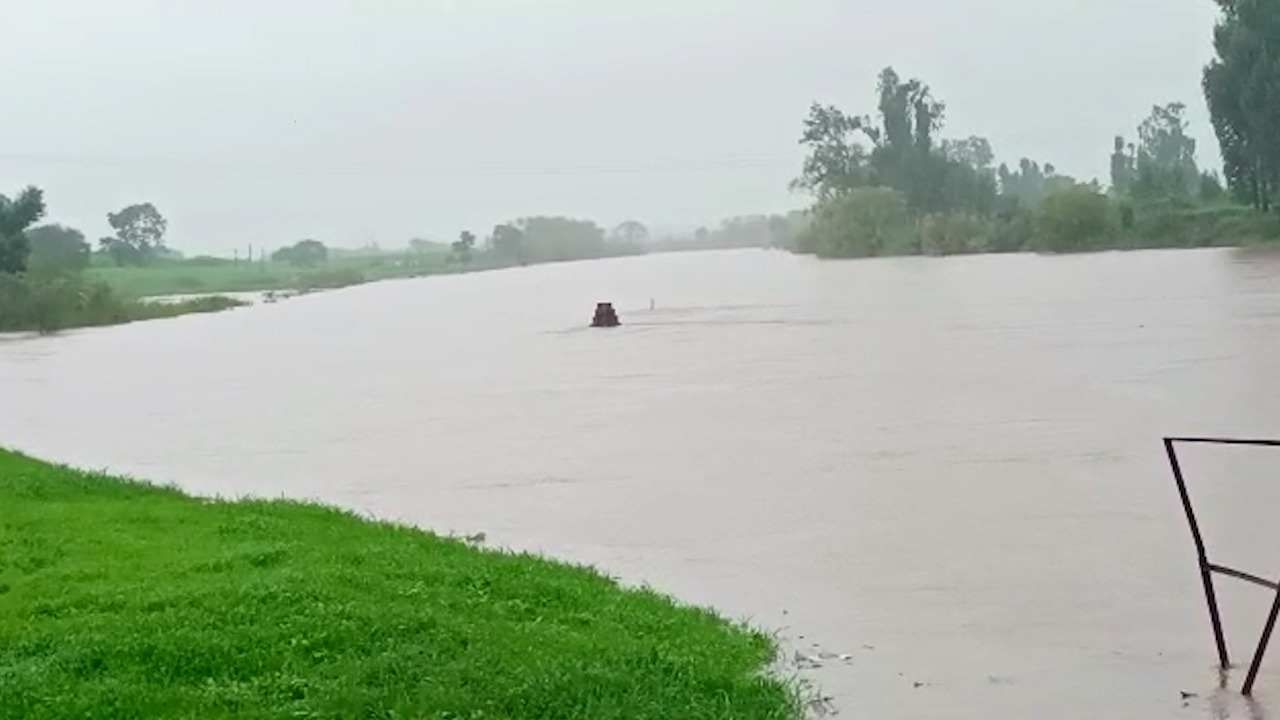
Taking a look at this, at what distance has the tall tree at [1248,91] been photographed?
50.3 metres

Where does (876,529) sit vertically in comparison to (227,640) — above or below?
below

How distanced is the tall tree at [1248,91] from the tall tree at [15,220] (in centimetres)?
3860

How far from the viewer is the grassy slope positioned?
4637 millimetres

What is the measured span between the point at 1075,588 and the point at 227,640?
469 centimetres

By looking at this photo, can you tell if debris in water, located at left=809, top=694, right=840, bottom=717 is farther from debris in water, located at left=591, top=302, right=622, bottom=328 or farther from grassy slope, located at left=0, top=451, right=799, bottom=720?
debris in water, located at left=591, top=302, right=622, bottom=328

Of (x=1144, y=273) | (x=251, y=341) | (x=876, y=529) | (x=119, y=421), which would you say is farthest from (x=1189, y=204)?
(x=876, y=529)

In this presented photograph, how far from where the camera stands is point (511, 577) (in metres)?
6.70

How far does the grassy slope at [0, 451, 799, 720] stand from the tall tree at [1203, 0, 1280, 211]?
160 feet

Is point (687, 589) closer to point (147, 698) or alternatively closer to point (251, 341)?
point (147, 698)

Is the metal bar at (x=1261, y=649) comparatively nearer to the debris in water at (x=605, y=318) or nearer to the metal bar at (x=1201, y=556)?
the metal bar at (x=1201, y=556)

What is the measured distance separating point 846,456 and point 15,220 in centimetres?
3653

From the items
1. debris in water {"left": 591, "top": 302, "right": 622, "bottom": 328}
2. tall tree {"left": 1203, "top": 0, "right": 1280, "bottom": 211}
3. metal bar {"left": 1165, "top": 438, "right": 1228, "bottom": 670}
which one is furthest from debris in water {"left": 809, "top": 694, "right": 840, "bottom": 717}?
tall tree {"left": 1203, "top": 0, "right": 1280, "bottom": 211}

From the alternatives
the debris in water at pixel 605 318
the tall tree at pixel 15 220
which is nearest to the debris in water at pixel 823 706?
the debris in water at pixel 605 318

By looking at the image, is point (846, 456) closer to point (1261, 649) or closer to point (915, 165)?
point (1261, 649)
